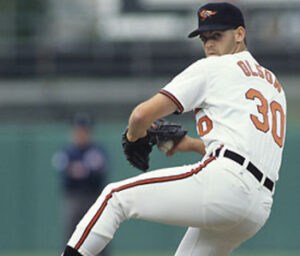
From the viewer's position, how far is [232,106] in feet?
13.3

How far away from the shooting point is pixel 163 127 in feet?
14.8

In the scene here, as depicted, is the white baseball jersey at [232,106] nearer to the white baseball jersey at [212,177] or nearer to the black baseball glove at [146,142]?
the white baseball jersey at [212,177]

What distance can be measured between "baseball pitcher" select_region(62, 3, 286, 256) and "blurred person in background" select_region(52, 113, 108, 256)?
189 inches

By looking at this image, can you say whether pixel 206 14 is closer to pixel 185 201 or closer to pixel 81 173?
pixel 185 201

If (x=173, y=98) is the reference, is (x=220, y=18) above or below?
above

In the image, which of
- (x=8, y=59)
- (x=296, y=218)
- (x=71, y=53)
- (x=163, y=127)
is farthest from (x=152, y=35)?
(x=163, y=127)

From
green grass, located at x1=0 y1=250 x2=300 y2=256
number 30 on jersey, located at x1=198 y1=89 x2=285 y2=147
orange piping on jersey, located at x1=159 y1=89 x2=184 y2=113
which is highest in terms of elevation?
orange piping on jersey, located at x1=159 y1=89 x2=184 y2=113

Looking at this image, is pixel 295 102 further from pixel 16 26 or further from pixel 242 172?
pixel 242 172

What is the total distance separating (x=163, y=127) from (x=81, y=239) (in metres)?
0.88

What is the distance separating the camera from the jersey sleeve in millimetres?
4039

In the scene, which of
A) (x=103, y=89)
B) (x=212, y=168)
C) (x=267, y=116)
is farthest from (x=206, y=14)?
(x=103, y=89)

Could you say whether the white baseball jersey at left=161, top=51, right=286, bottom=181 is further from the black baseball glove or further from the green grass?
the green grass

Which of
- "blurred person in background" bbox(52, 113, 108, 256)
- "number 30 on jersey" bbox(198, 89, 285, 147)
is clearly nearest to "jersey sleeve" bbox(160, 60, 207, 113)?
"number 30 on jersey" bbox(198, 89, 285, 147)

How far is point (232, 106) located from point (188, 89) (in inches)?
9.6
